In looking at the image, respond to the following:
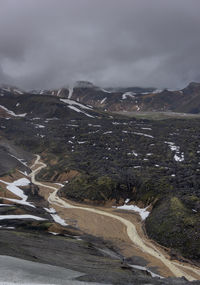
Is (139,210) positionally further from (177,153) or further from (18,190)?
(177,153)

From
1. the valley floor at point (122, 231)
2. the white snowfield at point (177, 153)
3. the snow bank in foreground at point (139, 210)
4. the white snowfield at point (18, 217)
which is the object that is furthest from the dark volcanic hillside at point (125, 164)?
the white snowfield at point (18, 217)

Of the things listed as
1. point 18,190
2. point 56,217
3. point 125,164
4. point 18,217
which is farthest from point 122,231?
point 125,164

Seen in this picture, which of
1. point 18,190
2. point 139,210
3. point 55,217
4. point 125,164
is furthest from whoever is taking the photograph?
point 125,164

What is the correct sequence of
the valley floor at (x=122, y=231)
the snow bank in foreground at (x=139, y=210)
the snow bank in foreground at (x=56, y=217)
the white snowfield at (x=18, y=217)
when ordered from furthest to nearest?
the snow bank in foreground at (x=139, y=210) → the snow bank in foreground at (x=56, y=217) → the white snowfield at (x=18, y=217) → the valley floor at (x=122, y=231)

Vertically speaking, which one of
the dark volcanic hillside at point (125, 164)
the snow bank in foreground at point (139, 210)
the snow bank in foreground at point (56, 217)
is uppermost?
the dark volcanic hillside at point (125, 164)

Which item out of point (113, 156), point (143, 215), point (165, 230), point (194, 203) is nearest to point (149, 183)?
point (143, 215)

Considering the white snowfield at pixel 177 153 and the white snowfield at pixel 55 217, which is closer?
the white snowfield at pixel 55 217

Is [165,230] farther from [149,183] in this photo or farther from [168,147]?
[168,147]

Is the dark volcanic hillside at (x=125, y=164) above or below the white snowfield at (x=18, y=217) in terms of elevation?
above

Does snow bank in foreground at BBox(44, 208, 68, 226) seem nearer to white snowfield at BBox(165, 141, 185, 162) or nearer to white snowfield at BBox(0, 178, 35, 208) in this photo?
white snowfield at BBox(0, 178, 35, 208)

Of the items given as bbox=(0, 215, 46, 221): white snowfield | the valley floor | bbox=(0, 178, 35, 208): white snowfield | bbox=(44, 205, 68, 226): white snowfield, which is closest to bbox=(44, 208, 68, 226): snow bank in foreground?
bbox=(44, 205, 68, 226): white snowfield

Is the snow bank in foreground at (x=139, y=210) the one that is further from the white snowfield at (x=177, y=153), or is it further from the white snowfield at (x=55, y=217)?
the white snowfield at (x=177, y=153)
